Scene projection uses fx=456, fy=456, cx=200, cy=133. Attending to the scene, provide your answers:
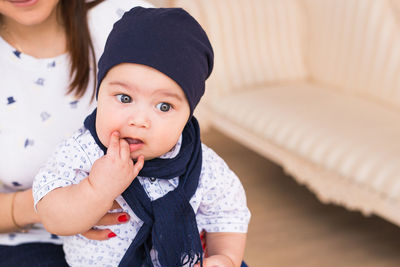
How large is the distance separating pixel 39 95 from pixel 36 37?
0.16m

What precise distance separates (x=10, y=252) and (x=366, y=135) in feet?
5.43

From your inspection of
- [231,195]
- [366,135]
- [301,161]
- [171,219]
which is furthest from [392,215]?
[171,219]

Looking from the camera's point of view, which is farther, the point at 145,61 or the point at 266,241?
the point at 266,241

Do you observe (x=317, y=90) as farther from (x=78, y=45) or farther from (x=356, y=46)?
(x=78, y=45)

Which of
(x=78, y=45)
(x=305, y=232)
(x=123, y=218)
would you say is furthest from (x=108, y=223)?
(x=305, y=232)

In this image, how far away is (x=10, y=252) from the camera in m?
1.15

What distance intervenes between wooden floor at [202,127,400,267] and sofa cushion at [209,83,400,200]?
1.46 ft

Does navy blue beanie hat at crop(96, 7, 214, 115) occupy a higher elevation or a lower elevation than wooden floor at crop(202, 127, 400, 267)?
higher

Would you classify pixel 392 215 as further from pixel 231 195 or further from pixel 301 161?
pixel 231 195

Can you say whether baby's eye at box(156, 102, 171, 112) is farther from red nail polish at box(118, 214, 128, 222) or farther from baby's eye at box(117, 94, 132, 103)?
red nail polish at box(118, 214, 128, 222)

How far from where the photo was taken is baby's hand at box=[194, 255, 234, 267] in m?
0.95

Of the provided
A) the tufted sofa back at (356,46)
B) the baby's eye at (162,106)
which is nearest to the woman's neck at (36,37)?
the baby's eye at (162,106)

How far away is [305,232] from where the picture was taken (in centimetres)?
248

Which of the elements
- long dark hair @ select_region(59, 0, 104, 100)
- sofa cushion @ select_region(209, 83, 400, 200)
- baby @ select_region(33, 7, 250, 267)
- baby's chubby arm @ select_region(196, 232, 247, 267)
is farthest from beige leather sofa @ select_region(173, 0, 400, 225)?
long dark hair @ select_region(59, 0, 104, 100)
